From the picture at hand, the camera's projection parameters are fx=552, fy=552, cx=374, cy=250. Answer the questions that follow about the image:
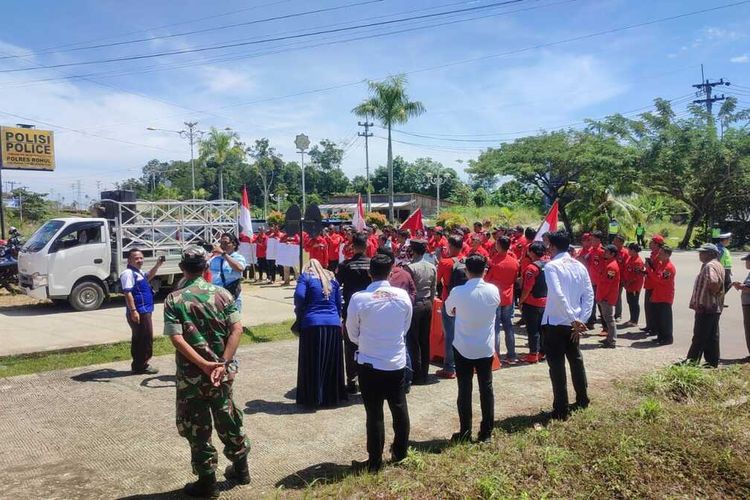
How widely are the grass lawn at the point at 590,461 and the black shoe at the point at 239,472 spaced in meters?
0.48

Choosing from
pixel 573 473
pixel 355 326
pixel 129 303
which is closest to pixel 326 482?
pixel 355 326

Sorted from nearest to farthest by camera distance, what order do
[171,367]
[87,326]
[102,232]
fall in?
1. [171,367]
2. [87,326]
3. [102,232]

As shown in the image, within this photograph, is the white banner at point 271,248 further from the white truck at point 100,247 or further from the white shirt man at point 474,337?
the white shirt man at point 474,337

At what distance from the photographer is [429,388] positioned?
262 inches

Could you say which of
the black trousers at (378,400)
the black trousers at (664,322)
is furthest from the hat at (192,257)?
the black trousers at (664,322)

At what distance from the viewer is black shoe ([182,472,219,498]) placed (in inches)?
159

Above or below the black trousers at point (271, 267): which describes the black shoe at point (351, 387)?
below

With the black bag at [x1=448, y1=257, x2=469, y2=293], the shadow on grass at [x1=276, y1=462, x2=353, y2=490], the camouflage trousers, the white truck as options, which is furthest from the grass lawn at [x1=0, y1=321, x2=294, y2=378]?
the camouflage trousers

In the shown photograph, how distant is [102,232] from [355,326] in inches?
425

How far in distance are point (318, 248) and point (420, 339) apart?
8799 mm

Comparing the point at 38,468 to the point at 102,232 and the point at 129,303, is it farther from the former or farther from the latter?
the point at 102,232

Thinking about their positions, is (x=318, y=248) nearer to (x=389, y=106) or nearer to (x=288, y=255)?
(x=288, y=255)

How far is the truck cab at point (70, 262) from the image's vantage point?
40.5 feet

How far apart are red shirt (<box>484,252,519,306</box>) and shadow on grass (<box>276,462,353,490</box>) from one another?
3703 millimetres
